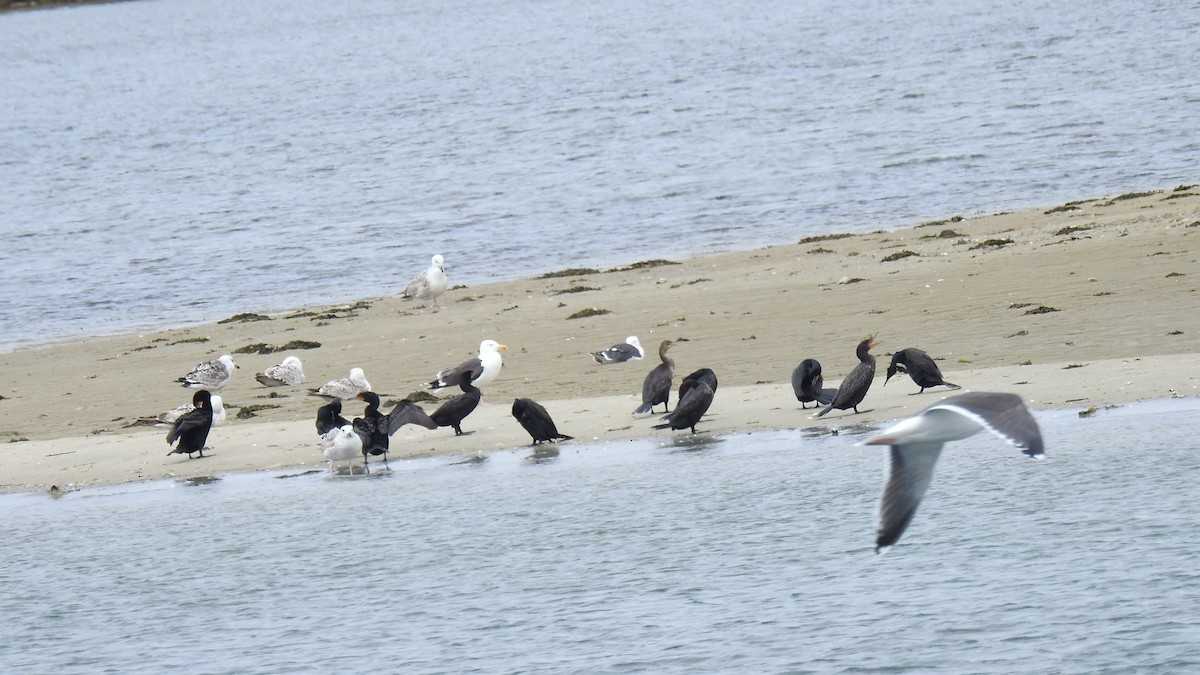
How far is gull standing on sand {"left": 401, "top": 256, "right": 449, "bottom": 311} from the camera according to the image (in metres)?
22.5

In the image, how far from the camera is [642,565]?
33.6ft

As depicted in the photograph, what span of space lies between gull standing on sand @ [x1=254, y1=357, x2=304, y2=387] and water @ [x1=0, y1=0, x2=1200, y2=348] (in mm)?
8341

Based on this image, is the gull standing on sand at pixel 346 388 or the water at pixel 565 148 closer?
the gull standing on sand at pixel 346 388

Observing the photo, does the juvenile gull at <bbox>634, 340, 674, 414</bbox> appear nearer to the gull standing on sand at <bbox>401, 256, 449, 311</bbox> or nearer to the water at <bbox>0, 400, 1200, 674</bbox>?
the water at <bbox>0, 400, 1200, 674</bbox>

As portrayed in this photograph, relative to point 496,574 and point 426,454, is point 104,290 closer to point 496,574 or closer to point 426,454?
point 426,454

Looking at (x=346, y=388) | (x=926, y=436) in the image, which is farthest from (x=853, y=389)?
(x=926, y=436)

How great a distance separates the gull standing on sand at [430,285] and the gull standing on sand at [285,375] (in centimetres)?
498

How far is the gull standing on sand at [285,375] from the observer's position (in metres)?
17.5

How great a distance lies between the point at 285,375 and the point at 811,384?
6556 mm

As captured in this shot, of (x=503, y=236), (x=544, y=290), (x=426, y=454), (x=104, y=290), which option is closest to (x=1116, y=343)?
(x=426, y=454)

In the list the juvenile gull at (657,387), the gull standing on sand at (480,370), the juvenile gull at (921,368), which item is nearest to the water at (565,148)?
the gull standing on sand at (480,370)

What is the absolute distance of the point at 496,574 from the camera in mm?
10312

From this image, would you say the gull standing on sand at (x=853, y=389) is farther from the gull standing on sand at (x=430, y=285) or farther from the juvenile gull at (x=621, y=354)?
the gull standing on sand at (x=430, y=285)

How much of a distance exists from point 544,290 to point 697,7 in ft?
277
